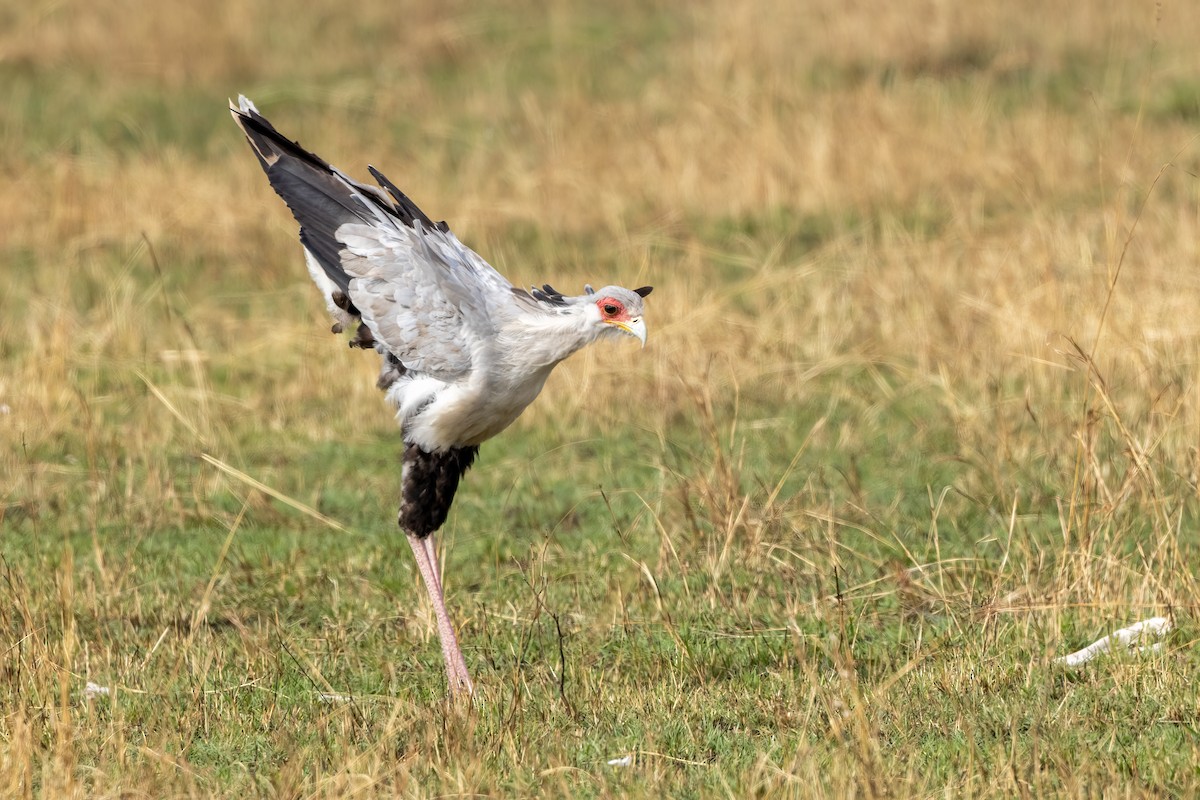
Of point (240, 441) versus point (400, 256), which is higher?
point (400, 256)

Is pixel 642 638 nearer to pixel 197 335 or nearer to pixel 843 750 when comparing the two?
pixel 843 750

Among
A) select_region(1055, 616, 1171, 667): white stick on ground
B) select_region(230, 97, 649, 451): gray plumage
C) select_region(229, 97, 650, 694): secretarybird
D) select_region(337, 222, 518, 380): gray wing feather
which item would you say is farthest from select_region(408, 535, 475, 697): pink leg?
select_region(1055, 616, 1171, 667): white stick on ground

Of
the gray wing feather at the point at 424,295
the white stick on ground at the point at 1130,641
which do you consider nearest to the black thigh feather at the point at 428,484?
the gray wing feather at the point at 424,295

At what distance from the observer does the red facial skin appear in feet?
15.4

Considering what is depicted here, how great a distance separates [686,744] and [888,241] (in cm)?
581

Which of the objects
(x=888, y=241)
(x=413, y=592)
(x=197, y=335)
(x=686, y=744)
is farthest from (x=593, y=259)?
(x=686, y=744)

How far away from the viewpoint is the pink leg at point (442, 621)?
15.5ft

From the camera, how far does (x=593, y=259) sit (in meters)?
10.2

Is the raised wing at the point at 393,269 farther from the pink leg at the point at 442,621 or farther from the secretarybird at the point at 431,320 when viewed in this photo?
the pink leg at the point at 442,621

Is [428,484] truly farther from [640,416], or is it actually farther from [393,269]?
[640,416]

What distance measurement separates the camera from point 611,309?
4.71 meters

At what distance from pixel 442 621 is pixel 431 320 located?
88 cm

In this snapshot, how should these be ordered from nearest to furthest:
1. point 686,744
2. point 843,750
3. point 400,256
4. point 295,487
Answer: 1. point 843,750
2. point 686,744
3. point 400,256
4. point 295,487

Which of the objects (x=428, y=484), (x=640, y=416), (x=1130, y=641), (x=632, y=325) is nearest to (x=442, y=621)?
(x=428, y=484)
